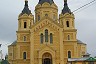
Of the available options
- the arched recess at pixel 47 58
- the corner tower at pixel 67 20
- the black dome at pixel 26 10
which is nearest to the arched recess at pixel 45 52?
the arched recess at pixel 47 58

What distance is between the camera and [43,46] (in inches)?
2194

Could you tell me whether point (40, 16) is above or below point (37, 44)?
above

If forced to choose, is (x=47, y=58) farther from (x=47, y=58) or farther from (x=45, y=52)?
(x=45, y=52)

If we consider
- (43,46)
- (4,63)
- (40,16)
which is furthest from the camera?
(40,16)

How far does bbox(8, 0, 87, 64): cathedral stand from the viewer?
55.7 metres

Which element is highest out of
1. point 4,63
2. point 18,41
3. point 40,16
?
point 40,16

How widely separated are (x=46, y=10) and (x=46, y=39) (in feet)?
21.7

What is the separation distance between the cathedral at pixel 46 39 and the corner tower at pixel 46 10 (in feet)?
1.29

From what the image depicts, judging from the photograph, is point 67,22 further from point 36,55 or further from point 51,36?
point 36,55

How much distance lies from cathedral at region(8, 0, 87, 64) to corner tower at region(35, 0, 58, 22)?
392 mm

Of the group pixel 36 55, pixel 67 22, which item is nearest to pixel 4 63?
pixel 36 55

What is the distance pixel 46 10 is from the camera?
199 feet

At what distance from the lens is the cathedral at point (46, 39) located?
5572cm

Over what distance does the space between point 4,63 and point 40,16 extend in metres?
20.3
